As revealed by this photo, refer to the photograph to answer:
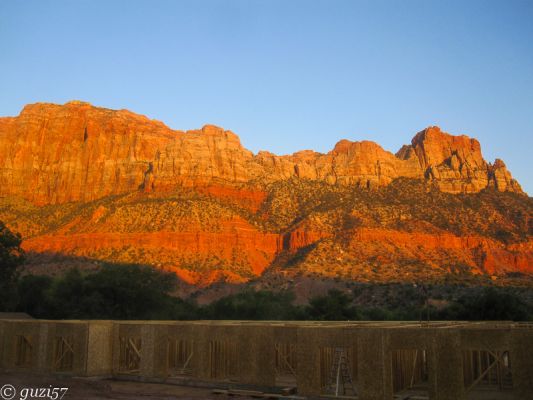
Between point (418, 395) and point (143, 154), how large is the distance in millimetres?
100416

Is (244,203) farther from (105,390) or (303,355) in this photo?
(303,355)

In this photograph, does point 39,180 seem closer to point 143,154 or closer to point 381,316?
point 143,154

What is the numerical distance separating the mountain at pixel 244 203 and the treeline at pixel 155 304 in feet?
79.0

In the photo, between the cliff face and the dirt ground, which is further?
the cliff face

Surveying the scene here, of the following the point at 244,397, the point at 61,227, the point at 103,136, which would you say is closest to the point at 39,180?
the point at 103,136

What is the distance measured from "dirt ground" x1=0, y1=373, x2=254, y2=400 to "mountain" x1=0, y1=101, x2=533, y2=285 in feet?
169

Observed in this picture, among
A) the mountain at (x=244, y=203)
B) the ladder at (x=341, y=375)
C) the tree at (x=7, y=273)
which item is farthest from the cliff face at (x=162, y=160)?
the ladder at (x=341, y=375)

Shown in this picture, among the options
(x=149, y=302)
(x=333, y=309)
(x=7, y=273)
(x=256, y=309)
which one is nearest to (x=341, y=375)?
(x=333, y=309)

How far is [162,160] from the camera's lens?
10488 centimetres

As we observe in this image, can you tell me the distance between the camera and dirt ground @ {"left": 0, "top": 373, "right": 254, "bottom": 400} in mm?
17719

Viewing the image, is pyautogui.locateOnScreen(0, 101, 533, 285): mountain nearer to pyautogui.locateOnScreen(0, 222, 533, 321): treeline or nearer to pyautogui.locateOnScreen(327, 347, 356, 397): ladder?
pyautogui.locateOnScreen(0, 222, 533, 321): treeline

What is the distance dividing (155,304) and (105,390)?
98.5ft

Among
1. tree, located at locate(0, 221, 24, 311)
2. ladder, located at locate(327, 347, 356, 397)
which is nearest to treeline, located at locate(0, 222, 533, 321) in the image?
tree, located at locate(0, 221, 24, 311)

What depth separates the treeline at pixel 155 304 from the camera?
145 feet
